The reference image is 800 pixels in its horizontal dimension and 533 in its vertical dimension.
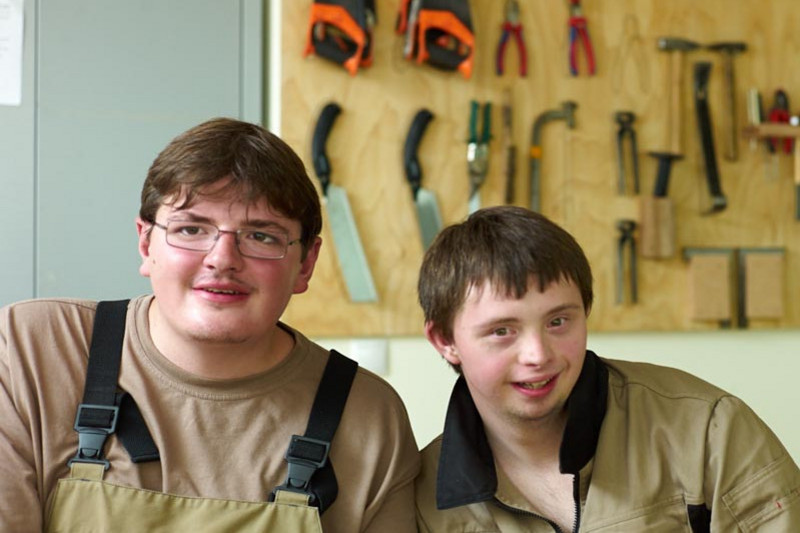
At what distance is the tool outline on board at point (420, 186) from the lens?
2676 millimetres

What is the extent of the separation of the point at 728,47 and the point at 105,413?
2.32m

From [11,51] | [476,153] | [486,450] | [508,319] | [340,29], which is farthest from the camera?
[476,153]

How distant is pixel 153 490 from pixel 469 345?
0.54m

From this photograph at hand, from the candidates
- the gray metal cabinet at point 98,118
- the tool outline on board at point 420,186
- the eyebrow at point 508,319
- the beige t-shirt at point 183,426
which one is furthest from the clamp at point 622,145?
the beige t-shirt at point 183,426

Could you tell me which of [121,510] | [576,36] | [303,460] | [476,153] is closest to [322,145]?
[476,153]

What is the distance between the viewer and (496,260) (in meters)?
1.49

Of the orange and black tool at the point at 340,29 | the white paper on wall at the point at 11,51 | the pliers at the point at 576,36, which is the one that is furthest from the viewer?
the pliers at the point at 576,36

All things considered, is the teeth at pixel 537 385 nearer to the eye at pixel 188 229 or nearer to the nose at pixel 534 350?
the nose at pixel 534 350

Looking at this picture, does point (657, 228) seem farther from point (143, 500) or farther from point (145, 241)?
point (143, 500)

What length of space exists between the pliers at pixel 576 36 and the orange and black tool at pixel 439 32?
1.13 feet

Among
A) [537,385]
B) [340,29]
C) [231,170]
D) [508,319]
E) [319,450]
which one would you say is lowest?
[319,450]

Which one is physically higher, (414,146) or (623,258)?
(414,146)

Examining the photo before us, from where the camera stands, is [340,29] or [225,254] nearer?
[225,254]

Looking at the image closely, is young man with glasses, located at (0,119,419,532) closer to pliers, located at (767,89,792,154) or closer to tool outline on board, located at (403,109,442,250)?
tool outline on board, located at (403,109,442,250)
